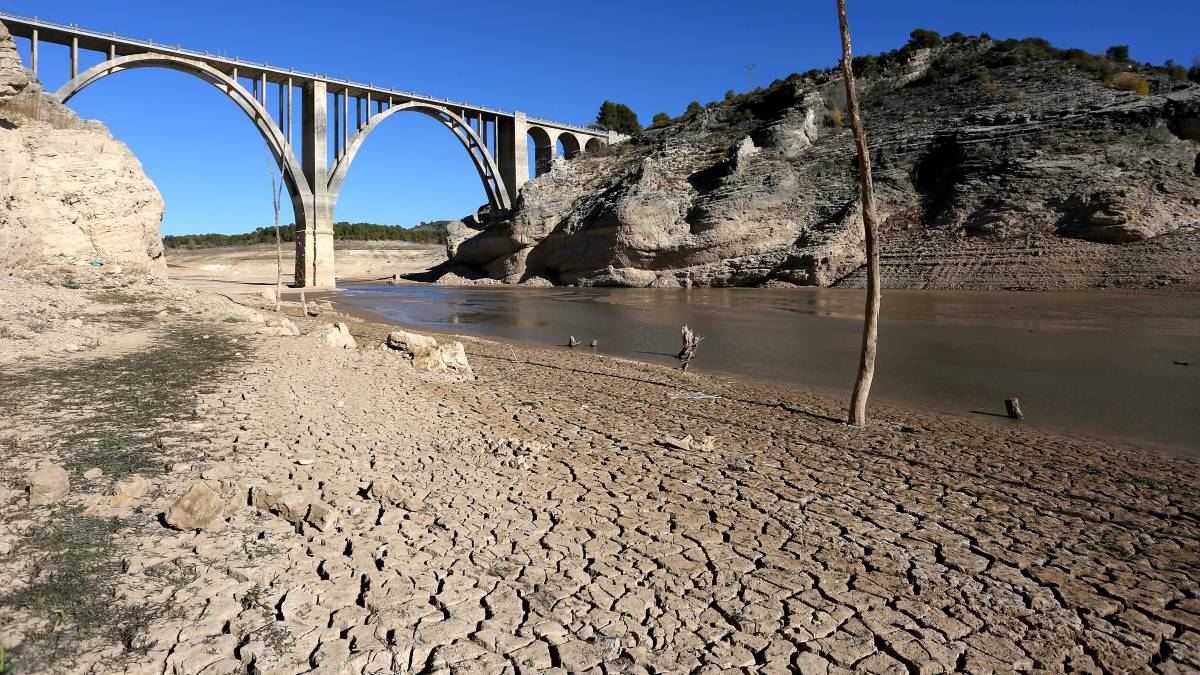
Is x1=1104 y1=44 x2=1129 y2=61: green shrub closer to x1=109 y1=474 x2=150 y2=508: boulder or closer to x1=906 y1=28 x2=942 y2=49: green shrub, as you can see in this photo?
x1=906 y1=28 x2=942 y2=49: green shrub

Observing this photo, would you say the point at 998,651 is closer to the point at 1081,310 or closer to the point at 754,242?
the point at 1081,310

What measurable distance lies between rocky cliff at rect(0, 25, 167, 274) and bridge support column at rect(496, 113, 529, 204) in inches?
1646

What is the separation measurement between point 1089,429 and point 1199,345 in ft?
28.3

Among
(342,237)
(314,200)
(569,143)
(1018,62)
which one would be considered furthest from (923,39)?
(342,237)

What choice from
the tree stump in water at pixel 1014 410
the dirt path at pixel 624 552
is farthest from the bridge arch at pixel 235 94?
the tree stump in water at pixel 1014 410

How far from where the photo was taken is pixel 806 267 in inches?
1283

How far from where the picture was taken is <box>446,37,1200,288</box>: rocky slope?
82.0 ft

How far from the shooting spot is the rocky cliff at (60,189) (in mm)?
11977

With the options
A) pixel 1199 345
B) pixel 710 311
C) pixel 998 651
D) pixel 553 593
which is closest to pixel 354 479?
pixel 553 593

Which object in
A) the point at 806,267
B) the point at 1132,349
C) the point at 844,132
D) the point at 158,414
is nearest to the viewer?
the point at 158,414

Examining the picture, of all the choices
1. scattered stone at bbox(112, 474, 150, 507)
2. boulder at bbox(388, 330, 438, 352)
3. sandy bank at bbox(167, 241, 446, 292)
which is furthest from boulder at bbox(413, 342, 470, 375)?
sandy bank at bbox(167, 241, 446, 292)

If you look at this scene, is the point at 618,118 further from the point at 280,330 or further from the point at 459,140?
the point at 280,330

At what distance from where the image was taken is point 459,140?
53250 millimetres

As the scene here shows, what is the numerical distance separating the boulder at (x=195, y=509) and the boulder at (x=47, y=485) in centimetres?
73
